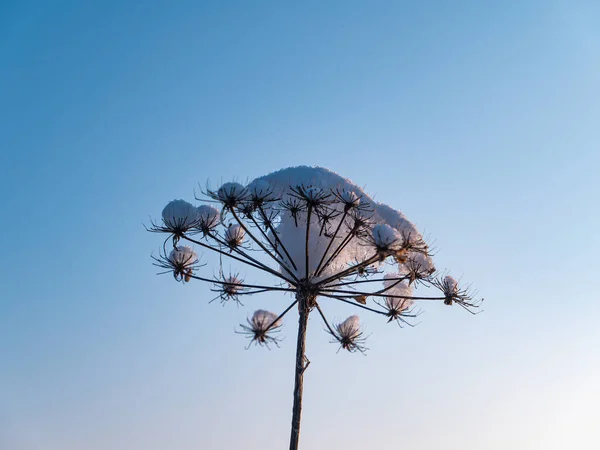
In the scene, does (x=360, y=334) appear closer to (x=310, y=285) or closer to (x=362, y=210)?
(x=310, y=285)

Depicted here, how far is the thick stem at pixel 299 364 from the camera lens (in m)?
10.1

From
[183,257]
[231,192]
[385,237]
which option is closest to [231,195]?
[231,192]

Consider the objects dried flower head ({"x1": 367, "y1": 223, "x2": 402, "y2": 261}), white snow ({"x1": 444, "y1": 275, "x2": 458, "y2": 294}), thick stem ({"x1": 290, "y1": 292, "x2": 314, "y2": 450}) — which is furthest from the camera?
white snow ({"x1": 444, "y1": 275, "x2": 458, "y2": 294})

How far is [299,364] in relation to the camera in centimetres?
1063

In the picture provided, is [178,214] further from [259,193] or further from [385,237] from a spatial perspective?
[385,237]

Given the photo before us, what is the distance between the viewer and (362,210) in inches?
431

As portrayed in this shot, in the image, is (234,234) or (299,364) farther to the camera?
(234,234)

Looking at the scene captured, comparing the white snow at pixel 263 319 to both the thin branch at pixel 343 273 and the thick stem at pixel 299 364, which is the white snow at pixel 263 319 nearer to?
the thick stem at pixel 299 364

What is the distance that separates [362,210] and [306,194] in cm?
129

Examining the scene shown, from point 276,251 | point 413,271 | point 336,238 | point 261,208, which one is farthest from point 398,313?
point 261,208

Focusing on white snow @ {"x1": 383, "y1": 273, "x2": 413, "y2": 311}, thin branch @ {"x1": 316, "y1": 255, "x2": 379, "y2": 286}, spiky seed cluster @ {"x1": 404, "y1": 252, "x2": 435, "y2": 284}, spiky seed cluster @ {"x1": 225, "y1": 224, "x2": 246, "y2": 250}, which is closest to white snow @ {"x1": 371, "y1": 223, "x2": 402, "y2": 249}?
thin branch @ {"x1": 316, "y1": 255, "x2": 379, "y2": 286}

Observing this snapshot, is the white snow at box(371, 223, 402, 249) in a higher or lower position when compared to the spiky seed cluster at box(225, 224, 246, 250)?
lower

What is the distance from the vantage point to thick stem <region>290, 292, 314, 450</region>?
1009 cm

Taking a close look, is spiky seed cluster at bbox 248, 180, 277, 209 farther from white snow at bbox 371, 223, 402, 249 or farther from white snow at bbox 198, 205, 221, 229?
white snow at bbox 371, 223, 402, 249
